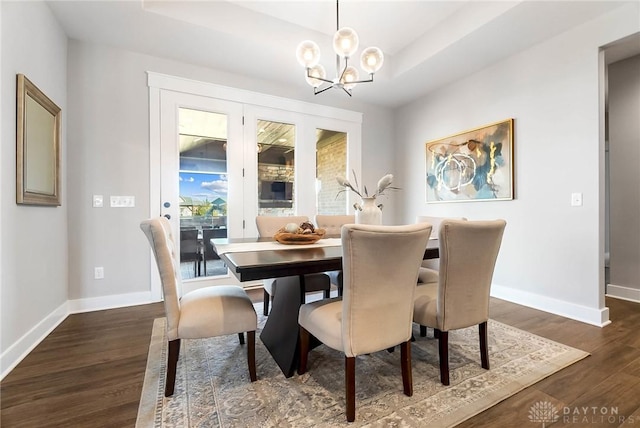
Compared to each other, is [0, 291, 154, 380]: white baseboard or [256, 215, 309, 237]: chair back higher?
[256, 215, 309, 237]: chair back

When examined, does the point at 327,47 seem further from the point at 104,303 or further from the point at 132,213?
the point at 104,303

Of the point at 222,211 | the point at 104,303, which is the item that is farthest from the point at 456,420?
the point at 104,303

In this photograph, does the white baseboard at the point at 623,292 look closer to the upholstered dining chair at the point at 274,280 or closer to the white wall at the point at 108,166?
the upholstered dining chair at the point at 274,280

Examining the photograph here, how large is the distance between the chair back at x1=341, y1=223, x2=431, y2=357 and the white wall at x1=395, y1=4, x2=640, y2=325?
222cm

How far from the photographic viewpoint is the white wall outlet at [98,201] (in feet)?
9.19

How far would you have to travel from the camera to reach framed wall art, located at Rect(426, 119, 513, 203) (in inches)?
123

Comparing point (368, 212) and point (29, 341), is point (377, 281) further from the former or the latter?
point (29, 341)

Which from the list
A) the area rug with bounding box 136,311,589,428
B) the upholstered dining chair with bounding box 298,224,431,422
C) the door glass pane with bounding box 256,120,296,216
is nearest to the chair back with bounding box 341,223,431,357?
the upholstered dining chair with bounding box 298,224,431,422

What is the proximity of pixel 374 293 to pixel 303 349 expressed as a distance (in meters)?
0.66

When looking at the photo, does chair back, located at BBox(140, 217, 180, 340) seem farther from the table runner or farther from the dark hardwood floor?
the dark hardwood floor

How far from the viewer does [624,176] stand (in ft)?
9.87

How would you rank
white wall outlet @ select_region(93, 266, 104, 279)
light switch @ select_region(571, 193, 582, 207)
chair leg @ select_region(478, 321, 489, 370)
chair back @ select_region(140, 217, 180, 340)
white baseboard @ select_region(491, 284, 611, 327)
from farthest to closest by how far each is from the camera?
white wall outlet @ select_region(93, 266, 104, 279), light switch @ select_region(571, 193, 582, 207), white baseboard @ select_region(491, 284, 611, 327), chair leg @ select_region(478, 321, 489, 370), chair back @ select_region(140, 217, 180, 340)

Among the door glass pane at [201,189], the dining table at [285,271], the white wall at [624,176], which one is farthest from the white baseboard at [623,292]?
the door glass pane at [201,189]

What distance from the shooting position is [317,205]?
4.00 metres
